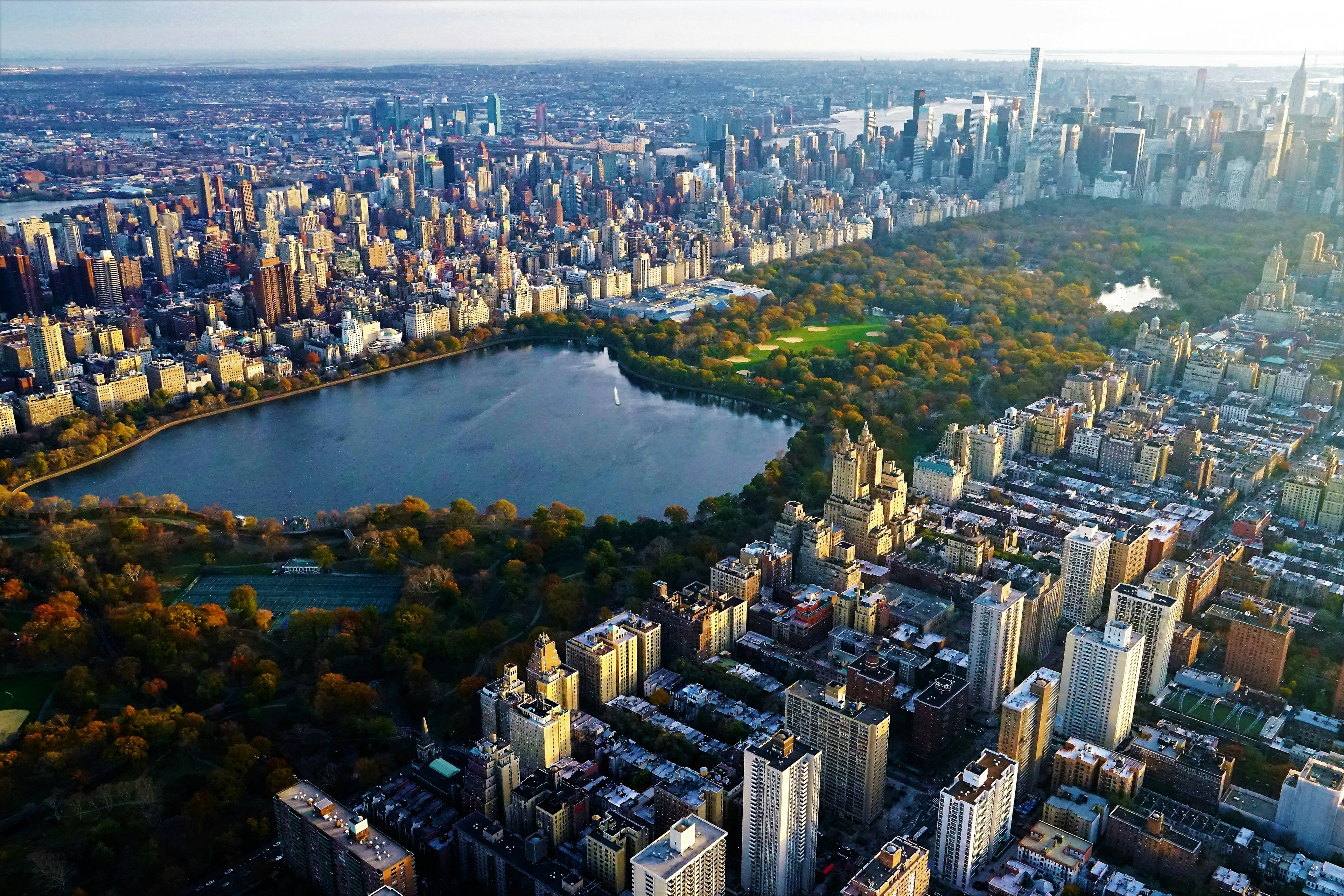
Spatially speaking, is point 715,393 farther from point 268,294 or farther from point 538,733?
point 538,733

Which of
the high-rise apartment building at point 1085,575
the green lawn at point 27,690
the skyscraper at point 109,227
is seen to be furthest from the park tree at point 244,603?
the skyscraper at point 109,227

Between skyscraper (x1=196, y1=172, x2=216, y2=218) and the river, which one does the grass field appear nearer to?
skyscraper (x1=196, y1=172, x2=216, y2=218)

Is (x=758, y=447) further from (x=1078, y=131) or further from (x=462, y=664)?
(x=1078, y=131)

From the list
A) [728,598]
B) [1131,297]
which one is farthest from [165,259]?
[1131,297]

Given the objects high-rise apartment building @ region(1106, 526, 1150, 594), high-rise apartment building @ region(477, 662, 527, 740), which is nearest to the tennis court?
high-rise apartment building @ region(477, 662, 527, 740)

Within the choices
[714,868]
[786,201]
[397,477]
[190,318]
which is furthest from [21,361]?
[786,201]

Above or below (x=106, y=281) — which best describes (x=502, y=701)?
below
